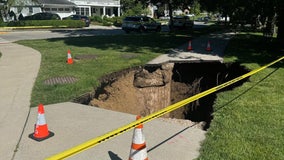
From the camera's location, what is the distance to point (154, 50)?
15.2 meters

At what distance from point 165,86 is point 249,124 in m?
6.17

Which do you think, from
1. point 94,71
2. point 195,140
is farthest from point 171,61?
point 195,140

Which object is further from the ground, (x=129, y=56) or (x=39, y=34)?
(x=39, y=34)

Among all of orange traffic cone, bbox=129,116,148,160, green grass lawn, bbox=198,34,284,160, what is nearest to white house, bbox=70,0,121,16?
green grass lawn, bbox=198,34,284,160

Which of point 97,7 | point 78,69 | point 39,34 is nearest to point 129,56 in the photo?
point 78,69

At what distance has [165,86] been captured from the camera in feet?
37.7

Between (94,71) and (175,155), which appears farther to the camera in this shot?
(94,71)

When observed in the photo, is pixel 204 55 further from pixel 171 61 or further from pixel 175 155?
pixel 175 155

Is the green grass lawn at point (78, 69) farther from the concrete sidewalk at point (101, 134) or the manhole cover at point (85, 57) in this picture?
the concrete sidewalk at point (101, 134)

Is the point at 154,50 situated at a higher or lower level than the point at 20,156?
higher

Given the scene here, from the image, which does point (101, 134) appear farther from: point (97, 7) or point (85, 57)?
point (97, 7)

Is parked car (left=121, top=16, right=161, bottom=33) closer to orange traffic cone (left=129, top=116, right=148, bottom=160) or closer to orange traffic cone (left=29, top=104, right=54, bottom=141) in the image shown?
orange traffic cone (left=29, top=104, right=54, bottom=141)

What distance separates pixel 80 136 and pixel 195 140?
1942mm

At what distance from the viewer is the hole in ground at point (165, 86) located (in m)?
9.15
